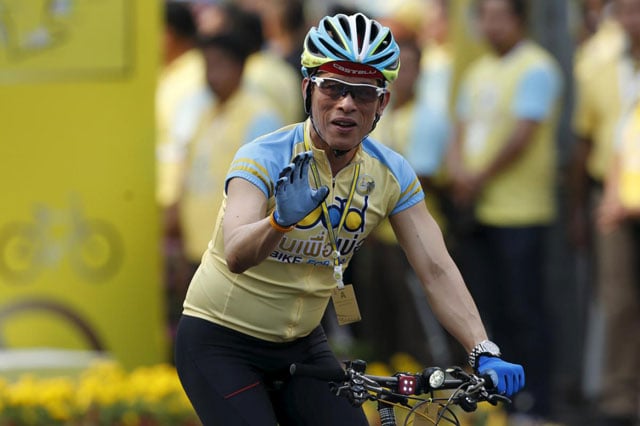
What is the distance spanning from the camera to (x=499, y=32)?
387 inches

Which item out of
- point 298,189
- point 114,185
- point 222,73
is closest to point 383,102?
point 298,189

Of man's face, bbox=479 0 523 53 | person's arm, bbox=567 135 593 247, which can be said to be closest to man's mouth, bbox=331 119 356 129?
man's face, bbox=479 0 523 53

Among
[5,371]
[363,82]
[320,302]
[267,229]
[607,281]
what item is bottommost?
[5,371]

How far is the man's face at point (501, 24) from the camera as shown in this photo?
9789 mm

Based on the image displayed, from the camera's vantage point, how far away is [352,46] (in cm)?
538

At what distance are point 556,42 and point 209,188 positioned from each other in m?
2.64

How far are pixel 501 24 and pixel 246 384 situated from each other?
4759 mm

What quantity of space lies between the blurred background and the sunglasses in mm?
4168

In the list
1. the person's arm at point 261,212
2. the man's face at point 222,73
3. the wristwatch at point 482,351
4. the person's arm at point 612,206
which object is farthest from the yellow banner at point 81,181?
the wristwatch at point 482,351

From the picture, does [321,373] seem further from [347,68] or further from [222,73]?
[222,73]

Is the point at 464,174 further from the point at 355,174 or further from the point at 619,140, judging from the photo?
the point at 355,174

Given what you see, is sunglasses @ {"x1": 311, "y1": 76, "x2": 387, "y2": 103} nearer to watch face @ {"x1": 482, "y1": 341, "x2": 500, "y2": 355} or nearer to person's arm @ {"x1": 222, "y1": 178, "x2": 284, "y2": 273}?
person's arm @ {"x1": 222, "y1": 178, "x2": 284, "y2": 273}

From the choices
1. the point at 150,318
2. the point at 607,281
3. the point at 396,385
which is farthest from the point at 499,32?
the point at 396,385

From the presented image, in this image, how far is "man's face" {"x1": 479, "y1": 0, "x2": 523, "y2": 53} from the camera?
979 centimetres
